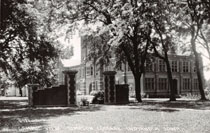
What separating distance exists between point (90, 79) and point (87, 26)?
32.6 metres

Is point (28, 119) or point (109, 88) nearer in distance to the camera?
point (28, 119)

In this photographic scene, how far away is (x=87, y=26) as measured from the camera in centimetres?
2934

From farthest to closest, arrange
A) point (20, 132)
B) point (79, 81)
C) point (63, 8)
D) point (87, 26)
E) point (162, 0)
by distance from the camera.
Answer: point (79, 81), point (87, 26), point (63, 8), point (162, 0), point (20, 132)

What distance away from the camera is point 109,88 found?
24.1m

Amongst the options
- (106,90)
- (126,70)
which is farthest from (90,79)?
(106,90)

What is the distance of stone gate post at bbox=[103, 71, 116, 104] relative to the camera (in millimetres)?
24062

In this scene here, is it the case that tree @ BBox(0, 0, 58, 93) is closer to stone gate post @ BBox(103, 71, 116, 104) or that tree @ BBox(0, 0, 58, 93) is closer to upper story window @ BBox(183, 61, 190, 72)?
stone gate post @ BBox(103, 71, 116, 104)

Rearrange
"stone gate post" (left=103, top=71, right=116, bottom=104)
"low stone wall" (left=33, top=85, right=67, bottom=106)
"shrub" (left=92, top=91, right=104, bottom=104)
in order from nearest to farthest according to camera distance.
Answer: "low stone wall" (left=33, top=85, right=67, bottom=106) → "stone gate post" (left=103, top=71, right=116, bottom=104) → "shrub" (left=92, top=91, right=104, bottom=104)

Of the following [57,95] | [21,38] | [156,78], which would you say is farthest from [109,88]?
[156,78]

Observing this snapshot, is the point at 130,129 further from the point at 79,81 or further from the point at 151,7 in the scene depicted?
the point at 79,81

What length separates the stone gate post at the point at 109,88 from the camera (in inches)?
947

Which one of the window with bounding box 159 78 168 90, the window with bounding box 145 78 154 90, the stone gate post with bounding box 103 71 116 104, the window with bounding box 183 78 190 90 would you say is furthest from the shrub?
the window with bounding box 183 78 190 90

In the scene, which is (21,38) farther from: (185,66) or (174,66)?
(185,66)

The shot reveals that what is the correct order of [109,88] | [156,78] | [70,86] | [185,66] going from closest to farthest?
[70,86] < [109,88] < [156,78] < [185,66]
